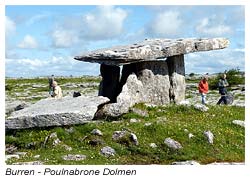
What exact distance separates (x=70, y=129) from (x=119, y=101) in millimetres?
3570

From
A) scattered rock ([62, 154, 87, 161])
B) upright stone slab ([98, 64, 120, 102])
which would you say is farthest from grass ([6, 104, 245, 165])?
upright stone slab ([98, 64, 120, 102])

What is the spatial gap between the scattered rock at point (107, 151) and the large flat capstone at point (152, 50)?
674 centimetres

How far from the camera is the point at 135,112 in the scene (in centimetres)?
2577

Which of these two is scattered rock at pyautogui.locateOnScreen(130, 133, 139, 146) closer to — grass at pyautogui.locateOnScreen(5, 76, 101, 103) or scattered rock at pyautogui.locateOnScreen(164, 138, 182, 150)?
scattered rock at pyautogui.locateOnScreen(164, 138, 182, 150)

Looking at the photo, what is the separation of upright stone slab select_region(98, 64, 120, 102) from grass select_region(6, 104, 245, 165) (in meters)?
4.63

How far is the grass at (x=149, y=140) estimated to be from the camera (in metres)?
21.1

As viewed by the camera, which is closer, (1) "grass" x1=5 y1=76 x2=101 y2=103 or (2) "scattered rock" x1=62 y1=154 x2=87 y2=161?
(2) "scattered rock" x1=62 y1=154 x2=87 y2=161

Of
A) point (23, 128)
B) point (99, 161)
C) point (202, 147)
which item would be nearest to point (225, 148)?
point (202, 147)

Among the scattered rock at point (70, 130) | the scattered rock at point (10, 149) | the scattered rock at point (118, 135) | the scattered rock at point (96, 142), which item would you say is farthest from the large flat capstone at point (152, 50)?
the scattered rock at point (10, 149)

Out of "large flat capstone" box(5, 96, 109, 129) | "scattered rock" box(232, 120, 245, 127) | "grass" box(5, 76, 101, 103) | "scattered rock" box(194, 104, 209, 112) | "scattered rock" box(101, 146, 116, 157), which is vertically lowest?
"grass" box(5, 76, 101, 103)

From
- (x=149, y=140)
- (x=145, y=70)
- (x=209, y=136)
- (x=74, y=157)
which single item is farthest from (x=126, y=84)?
(x=74, y=157)

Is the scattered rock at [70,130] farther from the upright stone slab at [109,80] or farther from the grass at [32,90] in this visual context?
the grass at [32,90]

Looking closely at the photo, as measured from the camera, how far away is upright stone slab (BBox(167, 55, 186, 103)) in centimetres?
2950
